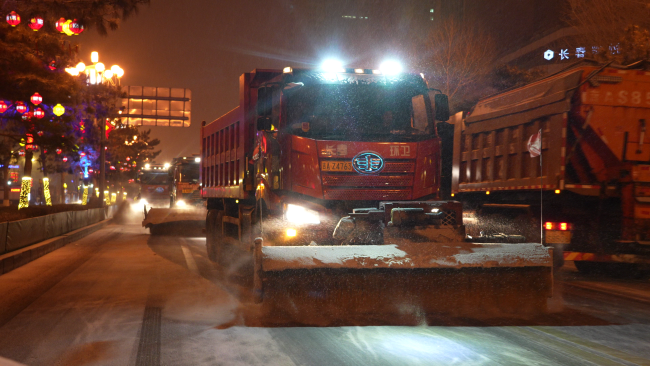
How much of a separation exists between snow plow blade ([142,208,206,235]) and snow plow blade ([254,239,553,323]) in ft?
47.6

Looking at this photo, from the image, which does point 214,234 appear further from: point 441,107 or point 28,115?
point 28,115

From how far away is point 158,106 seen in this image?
38562 mm

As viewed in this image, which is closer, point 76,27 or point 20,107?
point 76,27

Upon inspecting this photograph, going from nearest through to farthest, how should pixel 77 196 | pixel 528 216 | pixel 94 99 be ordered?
pixel 528 216, pixel 94 99, pixel 77 196

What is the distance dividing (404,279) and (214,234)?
747 cm

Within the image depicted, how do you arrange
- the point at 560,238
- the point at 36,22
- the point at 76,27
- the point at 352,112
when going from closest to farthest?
the point at 352,112
the point at 560,238
the point at 76,27
the point at 36,22

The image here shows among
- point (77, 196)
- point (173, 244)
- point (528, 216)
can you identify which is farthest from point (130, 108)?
point (77, 196)

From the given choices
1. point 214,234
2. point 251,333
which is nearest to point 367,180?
point 251,333

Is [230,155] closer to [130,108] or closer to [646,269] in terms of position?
[646,269]

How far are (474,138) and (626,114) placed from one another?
3279 mm

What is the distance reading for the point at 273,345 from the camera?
19.4 feet

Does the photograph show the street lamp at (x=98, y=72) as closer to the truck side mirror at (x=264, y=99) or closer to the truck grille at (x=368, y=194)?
the truck side mirror at (x=264, y=99)

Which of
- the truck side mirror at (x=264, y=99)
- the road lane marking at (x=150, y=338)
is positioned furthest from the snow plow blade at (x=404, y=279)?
the truck side mirror at (x=264, y=99)

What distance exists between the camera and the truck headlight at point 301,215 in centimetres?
810
